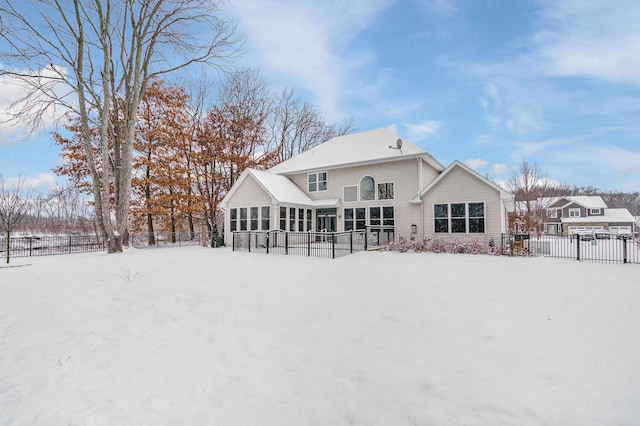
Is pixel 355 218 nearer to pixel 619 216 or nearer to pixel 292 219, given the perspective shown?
pixel 292 219

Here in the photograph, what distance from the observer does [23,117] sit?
14367 millimetres

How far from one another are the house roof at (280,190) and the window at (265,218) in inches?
48.0

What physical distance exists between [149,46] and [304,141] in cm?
1740

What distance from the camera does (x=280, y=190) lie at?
18.3 m

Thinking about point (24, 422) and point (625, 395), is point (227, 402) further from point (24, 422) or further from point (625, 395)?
point (625, 395)

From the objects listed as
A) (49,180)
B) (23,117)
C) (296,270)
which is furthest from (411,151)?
(49,180)

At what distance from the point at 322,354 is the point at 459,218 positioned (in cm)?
1384

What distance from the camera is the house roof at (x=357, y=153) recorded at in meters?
17.1

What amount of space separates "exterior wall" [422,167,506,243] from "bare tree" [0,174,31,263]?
1959 cm

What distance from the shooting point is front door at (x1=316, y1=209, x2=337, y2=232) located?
765 inches

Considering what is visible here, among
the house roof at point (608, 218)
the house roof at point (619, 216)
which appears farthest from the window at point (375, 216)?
the house roof at point (619, 216)

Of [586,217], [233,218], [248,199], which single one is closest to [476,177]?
[248,199]

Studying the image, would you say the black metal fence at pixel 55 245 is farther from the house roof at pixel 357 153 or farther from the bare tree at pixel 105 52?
the house roof at pixel 357 153

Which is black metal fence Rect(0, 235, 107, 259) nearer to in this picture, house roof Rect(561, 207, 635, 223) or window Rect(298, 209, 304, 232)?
window Rect(298, 209, 304, 232)
